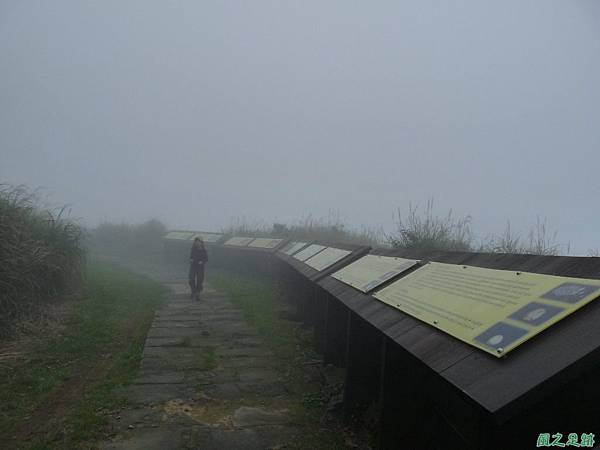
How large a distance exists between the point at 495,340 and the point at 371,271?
9.76ft

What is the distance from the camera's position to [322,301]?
7.64m

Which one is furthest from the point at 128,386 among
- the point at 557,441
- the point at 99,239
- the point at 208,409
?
the point at 99,239

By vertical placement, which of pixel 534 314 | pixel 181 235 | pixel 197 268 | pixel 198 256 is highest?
pixel 181 235

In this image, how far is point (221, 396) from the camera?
208 inches

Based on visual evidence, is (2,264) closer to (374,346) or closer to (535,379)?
(374,346)

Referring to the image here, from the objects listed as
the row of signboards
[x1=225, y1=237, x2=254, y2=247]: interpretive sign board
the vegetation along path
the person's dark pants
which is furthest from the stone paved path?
[x1=225, y1=237, x2=254, y2=247]: interpretive sign board

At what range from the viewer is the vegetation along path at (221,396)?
4246mm

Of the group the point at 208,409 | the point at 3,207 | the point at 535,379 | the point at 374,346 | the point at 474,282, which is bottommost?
the point at 208,409

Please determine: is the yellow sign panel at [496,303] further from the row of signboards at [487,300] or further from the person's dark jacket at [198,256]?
the person's dark jacket at [198,256]

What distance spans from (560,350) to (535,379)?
176 millimetres

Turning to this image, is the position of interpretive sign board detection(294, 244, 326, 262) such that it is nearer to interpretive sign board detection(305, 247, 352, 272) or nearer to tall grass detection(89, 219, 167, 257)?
interpretive sign board detection(305, 247, 352, 272)

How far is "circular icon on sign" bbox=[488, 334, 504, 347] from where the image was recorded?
2.02 meters

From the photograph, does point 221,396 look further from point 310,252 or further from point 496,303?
point 310,252

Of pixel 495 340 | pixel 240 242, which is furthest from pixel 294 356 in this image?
pixel 240 242
